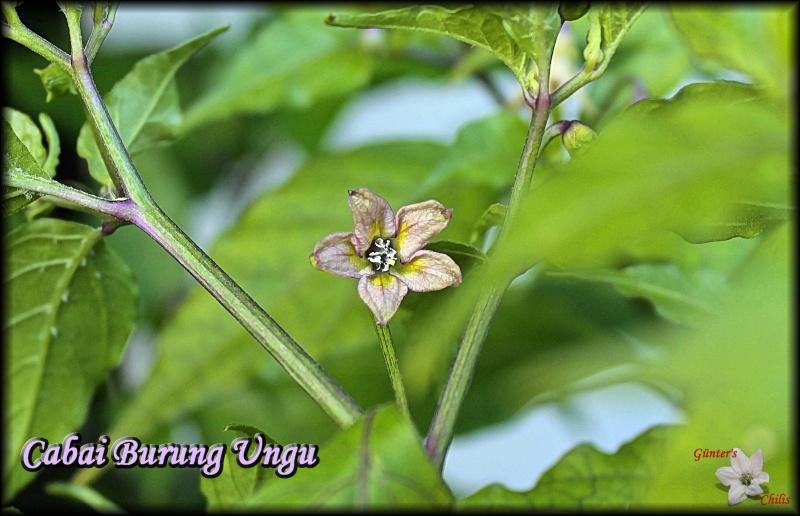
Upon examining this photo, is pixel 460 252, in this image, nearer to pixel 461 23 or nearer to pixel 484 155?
pixel 461 23

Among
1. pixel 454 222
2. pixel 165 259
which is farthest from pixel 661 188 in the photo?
pixel 165 259

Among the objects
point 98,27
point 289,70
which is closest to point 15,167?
point 98,27

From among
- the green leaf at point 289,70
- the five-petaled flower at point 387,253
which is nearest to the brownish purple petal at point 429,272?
the five-petaled flower at point 387,253

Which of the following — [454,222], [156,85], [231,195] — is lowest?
[231,195]

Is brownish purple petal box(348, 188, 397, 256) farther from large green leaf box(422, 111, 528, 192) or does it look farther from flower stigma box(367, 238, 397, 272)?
large green leaf box(422, 111, 528, 192)

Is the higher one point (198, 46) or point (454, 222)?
point (198, 46)

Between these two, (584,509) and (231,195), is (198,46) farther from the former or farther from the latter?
(231,195)
